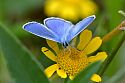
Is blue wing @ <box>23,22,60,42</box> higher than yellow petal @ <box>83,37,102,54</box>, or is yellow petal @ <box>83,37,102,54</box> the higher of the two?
blue wing @ <box>23,22,60,42</box>

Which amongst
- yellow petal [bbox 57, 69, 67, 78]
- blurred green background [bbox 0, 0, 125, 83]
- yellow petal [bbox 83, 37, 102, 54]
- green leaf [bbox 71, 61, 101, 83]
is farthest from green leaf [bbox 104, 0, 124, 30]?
green leaf [bbox 71, 61, 101, 83]

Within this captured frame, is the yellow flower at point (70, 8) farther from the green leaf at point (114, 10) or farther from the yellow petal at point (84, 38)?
the yellow petal at point (84, 38)

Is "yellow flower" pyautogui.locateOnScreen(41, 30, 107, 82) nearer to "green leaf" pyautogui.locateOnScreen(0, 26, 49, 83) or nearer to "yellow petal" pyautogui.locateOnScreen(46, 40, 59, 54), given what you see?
"yellow petal" pyautogui.locateOnScreen(46, 40, 59, 54)

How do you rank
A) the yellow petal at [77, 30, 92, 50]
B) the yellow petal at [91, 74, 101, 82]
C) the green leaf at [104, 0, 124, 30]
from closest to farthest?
the yellow petal at [91, 74, 101, 82], the yellow petal at [77, 30, 92, 50], the green leaf at [104, 0, 124, 30]

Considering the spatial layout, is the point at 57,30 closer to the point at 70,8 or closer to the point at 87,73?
the point at 87,73

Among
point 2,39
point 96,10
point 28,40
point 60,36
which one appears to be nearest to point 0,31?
point 2,39

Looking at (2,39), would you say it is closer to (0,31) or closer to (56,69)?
(0,31)

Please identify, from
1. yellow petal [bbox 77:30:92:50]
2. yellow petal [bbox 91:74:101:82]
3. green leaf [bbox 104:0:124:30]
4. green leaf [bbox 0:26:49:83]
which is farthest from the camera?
green leaf [bbox 104:0:124:30]
